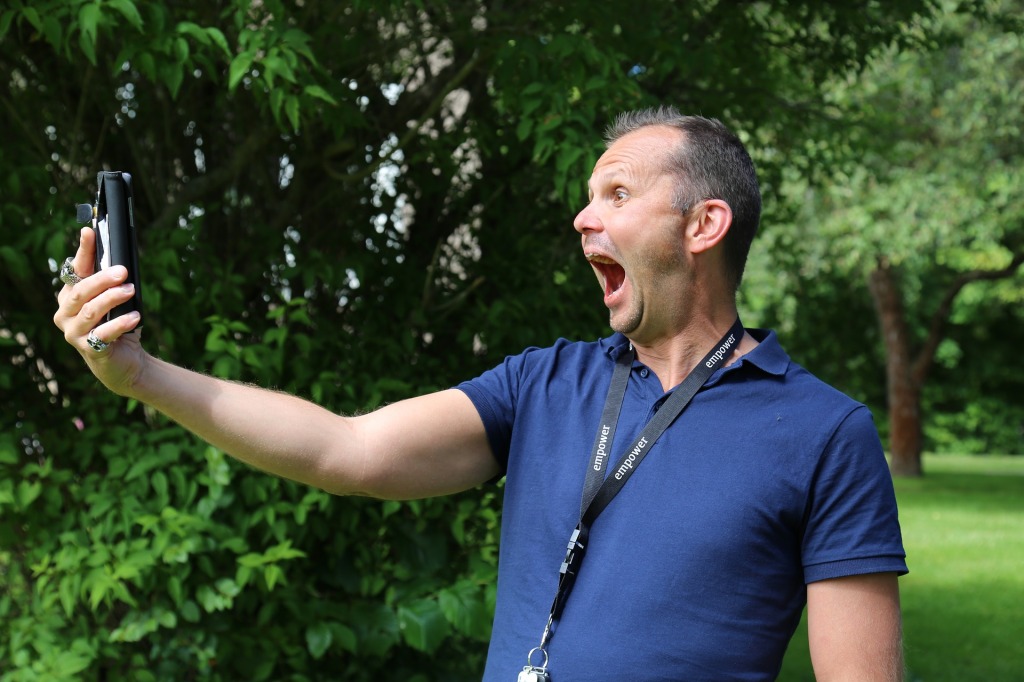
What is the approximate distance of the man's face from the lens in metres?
2.06

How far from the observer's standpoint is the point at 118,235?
1.75m

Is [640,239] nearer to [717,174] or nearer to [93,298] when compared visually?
[717,174]

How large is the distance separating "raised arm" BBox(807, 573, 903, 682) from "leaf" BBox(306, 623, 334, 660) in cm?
272

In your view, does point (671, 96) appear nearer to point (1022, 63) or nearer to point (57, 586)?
point (57, 586)

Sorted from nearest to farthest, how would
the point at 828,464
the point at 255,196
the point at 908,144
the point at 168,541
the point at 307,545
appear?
the point at 828,464 < the point at 168,541 < the point at 307,545 < the point at 255,196 < the point at 908,144

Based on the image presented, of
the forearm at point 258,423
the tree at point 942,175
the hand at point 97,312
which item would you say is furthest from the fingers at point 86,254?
the tree at point 942,175

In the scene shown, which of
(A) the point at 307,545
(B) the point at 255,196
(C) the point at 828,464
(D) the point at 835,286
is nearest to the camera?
(C) the point at 828,464

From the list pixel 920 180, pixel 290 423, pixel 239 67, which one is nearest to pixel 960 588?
pixel 920 180

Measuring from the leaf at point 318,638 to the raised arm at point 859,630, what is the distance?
2.72 metres

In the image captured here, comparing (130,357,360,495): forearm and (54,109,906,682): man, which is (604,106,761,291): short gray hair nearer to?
(54,109,906,682): man

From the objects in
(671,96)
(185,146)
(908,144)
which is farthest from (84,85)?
(908,144)

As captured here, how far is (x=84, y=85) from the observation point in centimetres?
436

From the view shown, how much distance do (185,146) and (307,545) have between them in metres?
1.77

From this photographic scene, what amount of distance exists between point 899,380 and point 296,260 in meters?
18.3
